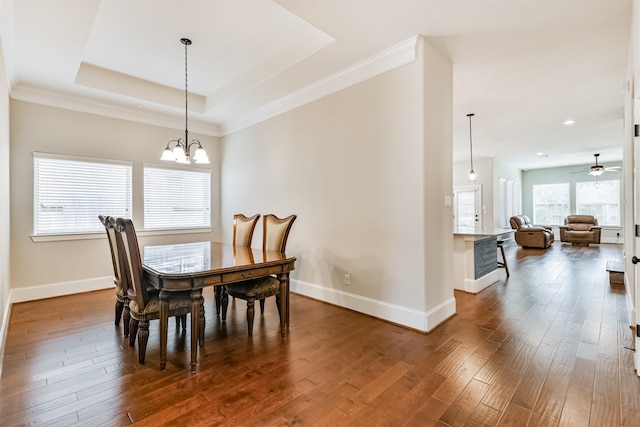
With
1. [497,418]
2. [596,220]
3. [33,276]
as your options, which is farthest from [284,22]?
[596,220]

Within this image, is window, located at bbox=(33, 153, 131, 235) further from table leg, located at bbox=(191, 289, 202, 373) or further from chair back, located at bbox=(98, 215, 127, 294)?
table leg, located at bbox=(191, 289, 202, 373)

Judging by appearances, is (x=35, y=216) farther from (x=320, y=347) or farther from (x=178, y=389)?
(x=320, y=347)

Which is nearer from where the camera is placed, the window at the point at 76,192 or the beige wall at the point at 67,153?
the beige wall at the point at 67,153

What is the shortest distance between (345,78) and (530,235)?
27.2 feet

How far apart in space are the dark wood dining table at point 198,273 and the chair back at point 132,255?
0.10 m

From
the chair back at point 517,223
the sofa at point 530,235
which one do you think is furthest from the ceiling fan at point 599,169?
the chair back at point 517,223

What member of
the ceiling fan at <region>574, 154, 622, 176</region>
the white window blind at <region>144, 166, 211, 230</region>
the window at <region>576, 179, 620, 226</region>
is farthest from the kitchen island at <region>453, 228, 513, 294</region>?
the window at <region>576, 179, 620, 226</region>

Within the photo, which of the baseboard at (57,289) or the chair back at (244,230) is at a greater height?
the chair back at (244,230)

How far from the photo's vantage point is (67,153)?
4.16 m

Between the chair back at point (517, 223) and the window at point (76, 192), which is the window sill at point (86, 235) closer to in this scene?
the window at point (76, 192)

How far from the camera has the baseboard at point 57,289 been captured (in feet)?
12.4

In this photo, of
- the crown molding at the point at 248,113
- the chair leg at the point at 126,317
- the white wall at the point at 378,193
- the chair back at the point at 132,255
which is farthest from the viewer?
the crown molding at the point at 248,113

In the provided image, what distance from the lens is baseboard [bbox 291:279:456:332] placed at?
2.87 m

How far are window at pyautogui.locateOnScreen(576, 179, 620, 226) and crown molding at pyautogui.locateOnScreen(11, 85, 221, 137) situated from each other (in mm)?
12198
